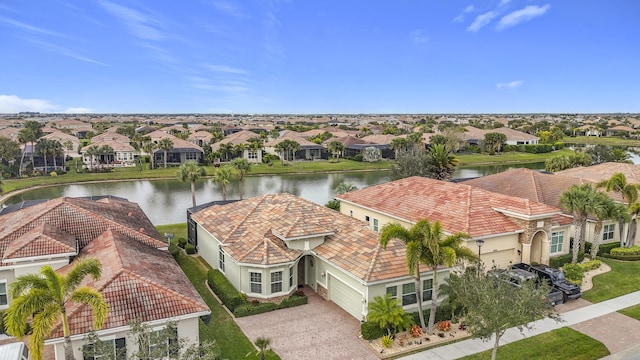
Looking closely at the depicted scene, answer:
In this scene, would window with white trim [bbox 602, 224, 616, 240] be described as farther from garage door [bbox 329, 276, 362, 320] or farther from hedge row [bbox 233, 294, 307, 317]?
hedge row [bbox 233, 294, 307, 317]

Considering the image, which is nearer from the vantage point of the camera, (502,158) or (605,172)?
(605,172)

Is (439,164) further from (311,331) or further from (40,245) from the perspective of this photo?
(40,245)

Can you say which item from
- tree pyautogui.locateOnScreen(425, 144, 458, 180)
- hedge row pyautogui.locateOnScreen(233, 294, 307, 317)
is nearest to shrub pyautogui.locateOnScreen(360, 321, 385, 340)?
hedge row pyautogui.locateOnScreen(233, 294, 307, 317)

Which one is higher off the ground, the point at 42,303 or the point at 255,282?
the point at 42,303

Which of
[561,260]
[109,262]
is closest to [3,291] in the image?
[109,262]

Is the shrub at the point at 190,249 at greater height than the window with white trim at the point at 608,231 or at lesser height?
lesser

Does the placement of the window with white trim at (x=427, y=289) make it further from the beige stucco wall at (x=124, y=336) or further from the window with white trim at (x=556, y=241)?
the window with white trim at (x=556, y=241)

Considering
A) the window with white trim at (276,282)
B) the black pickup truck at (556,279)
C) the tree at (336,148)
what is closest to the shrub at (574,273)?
the black pickup truck at (556,279)
